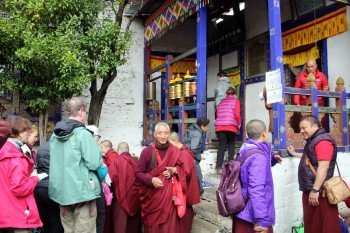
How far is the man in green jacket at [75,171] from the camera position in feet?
10.4

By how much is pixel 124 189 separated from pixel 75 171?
57.7 inches

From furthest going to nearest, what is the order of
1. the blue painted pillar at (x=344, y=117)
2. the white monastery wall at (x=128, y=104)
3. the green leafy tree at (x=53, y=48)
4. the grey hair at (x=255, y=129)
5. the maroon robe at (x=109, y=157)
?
the white monastery wall at (x=128, y=104)
the green leafy tree at (x=53, y=48)
the blue painted pillar at (x=344, y=117)
the maroon robe at (x=109, y=157)
the grey hair at (x=255, y=129)

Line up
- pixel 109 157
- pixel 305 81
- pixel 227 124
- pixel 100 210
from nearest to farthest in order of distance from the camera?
1. pixel 100 210
2. pixel 109 157
3. pixel 305 81
4. pixel 227 124

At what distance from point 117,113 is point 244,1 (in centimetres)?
430

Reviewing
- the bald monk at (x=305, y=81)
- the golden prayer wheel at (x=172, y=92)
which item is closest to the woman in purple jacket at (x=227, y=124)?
the bald monk at (x=305, y=81)

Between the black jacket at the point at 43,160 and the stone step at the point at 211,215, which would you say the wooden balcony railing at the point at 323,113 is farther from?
the black jacket at the point at 43,160

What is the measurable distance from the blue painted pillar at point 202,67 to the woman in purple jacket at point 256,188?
339 cm

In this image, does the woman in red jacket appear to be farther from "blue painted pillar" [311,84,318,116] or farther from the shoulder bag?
"blue painted pillar" [311,84,318,116]

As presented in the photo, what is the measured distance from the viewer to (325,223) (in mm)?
3557

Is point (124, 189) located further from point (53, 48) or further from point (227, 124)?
point (53, 48)

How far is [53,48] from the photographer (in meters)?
5.91

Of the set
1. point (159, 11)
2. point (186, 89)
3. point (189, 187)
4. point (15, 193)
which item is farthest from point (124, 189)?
point (159, 11)

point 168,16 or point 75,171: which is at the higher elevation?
point 168,16

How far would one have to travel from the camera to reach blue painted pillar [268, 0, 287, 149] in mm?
4652
